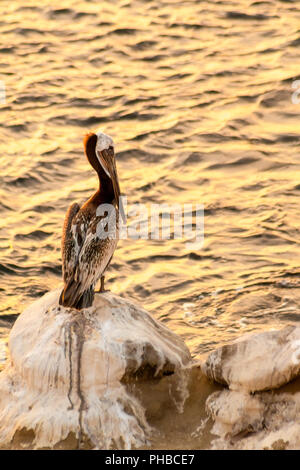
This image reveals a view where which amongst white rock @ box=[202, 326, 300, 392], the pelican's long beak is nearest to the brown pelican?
the pelican's long beak

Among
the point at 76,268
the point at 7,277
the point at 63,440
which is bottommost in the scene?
the point at 7,277

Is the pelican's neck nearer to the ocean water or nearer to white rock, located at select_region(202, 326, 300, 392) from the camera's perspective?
white rock, located at select_region(202, 326, 300, 392)

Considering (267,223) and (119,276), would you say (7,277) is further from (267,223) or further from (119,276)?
(267,223)

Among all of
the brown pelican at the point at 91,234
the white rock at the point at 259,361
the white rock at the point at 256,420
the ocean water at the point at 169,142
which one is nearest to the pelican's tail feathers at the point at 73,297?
the brown pelican at the point at 91,234

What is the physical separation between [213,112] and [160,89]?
0.88m

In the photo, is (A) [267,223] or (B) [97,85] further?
(B) [97,85]

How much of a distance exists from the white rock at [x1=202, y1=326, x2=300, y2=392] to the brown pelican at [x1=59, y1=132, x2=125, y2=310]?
104 centimetres

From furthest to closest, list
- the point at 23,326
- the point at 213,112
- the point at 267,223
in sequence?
the point at 213,112
the point at 267,223
the point at 23,326

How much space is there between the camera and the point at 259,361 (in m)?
6.38

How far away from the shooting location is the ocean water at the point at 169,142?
33.0ft

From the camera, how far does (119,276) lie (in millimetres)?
10336

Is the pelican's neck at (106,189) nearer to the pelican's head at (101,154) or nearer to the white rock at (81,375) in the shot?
the pelican's head at (101,154)
